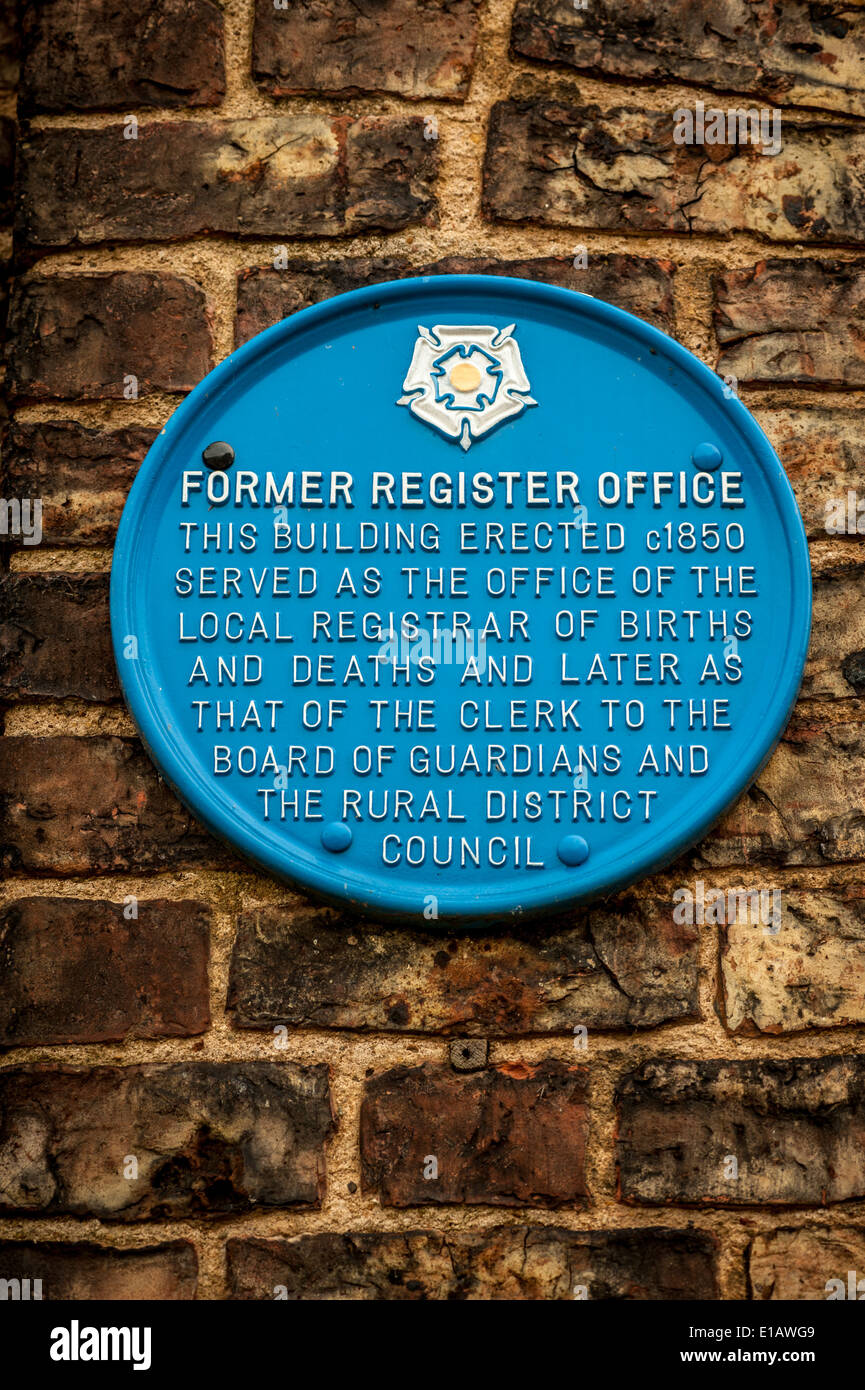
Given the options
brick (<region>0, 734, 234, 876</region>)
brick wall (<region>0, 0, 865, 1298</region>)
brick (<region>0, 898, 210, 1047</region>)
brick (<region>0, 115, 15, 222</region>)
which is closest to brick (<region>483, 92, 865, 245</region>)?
brick wall (<region>0, 0, 865, 1298</region>)

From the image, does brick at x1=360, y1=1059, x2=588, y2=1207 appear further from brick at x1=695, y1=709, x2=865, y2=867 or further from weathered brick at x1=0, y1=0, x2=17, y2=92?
weathered brick at x1=0, y1=0, x2=17, y2=92

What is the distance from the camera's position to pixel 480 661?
154cm

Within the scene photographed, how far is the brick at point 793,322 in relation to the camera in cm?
168

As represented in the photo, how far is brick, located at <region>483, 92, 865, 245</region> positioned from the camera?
5.63ft

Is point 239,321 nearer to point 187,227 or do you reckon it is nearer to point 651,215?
point 187,227

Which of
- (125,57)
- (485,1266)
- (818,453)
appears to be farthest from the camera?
(125,57)

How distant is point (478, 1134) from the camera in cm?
148

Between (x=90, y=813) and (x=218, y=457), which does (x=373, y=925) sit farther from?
(x=218, y=457)

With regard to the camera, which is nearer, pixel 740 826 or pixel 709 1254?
pixel 709 1254

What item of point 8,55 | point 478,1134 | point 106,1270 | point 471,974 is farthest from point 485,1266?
point 8,55

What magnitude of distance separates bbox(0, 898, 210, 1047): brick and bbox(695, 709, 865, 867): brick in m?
0.64

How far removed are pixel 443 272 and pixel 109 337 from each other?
460 millimetres
